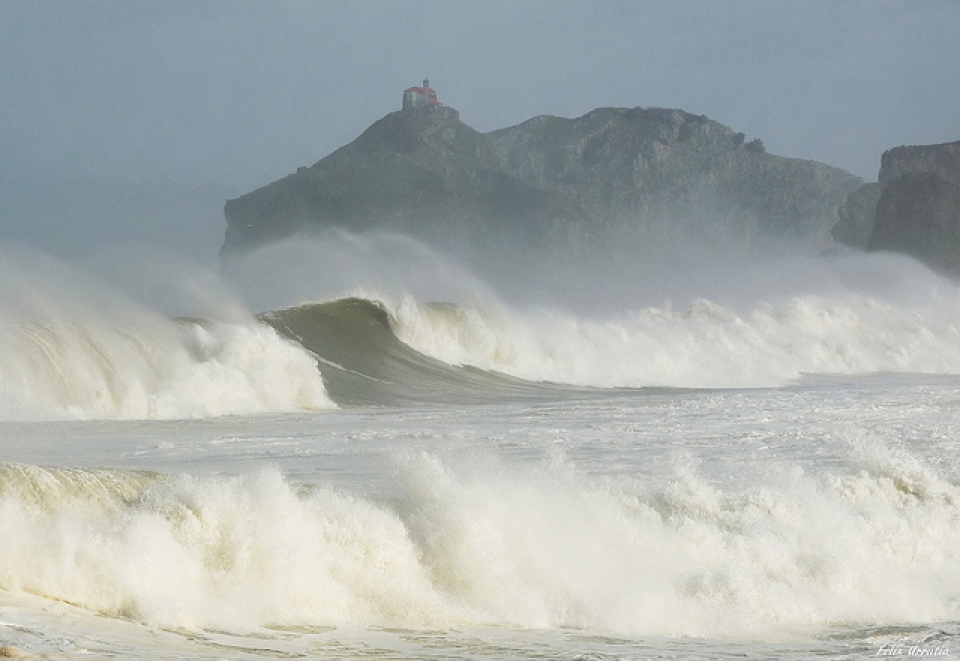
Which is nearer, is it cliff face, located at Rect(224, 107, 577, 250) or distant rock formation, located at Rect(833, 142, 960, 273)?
distant rock formation, located at Rect(833, 142, 960, 273)

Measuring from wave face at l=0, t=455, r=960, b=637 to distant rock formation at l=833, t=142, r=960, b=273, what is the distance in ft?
326

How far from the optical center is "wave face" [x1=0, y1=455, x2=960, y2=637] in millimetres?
7805

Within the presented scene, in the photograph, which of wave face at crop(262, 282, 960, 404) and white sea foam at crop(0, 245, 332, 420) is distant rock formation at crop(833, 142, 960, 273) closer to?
wave face at crop(262, 282, 960, 404)

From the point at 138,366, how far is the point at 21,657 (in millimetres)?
14541

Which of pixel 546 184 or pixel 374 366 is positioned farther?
pixel 546 184

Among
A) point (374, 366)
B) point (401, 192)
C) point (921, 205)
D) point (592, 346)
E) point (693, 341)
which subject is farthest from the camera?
point (401, 192)

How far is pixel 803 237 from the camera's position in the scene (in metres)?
188

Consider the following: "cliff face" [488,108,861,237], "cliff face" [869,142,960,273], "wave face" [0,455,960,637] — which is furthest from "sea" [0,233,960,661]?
"cliff face" [488,108,861,237]

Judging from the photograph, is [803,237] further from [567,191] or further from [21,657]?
[21,657]

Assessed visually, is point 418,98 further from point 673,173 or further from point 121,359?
point 121,359

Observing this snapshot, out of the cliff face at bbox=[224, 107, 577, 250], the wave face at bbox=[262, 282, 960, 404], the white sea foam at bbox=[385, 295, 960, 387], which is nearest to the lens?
the wave face at bbox=[262, 282, 960, 404]

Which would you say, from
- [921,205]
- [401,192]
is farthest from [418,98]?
[921,205]

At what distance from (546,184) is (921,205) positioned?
80081mm

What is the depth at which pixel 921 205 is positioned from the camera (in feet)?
369
